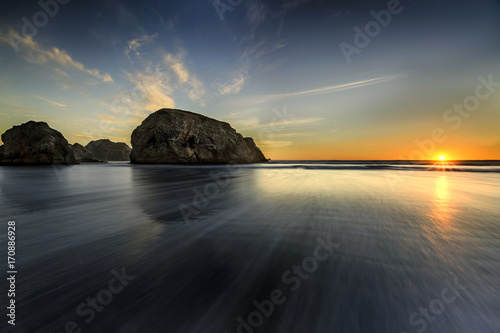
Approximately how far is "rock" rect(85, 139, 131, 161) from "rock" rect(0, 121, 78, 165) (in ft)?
404

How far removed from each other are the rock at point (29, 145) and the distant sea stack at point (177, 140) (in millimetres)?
23742

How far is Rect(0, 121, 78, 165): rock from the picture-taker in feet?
205

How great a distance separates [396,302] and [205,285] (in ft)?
6.72

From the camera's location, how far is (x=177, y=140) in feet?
238

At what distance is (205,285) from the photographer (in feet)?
7.41

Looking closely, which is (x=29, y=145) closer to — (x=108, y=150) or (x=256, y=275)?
(x=256, y=275)

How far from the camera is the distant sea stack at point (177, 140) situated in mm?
71312

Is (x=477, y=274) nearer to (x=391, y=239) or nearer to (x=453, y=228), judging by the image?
(x=391, y=239)

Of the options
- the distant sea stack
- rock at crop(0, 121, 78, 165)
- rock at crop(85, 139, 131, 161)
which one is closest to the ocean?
the distant sea stack

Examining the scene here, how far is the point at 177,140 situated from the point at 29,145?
4648 centimetres

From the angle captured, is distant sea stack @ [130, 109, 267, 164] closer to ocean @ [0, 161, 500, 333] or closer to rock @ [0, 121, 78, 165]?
rock @ [0, 121, 78, 165]

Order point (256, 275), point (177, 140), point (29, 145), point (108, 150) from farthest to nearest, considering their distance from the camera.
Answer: point (108, 150) < point (177, 140) < point (29, 145) < point (256, 275)

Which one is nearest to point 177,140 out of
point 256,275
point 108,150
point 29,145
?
point 29,145

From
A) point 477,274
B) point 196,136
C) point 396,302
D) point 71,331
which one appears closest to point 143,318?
point 71,331
